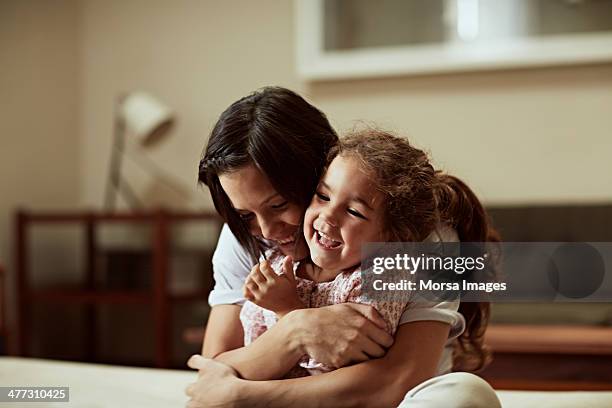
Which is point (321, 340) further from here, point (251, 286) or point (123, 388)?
point (123, 388)

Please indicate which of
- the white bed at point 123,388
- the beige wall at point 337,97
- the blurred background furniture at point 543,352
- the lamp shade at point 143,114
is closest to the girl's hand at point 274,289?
the white bed at point 123,388

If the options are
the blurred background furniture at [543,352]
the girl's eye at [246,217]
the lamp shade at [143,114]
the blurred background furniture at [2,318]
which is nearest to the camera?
the girl's eye at [246,217]

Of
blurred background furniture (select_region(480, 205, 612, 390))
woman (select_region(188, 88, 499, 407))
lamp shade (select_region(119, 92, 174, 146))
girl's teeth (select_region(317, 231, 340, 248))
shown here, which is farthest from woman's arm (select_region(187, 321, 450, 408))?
lamp shade (select_region(119, 92, 174, 146))

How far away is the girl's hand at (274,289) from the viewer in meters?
0.67

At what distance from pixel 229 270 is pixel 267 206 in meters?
0.15

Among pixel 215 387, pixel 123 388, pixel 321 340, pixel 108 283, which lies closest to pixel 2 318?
pixel 108 283

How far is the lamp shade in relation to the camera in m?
2.13

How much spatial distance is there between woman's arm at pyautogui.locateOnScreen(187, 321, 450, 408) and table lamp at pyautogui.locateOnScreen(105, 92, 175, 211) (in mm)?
1517

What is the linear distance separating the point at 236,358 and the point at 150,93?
65.8 inches

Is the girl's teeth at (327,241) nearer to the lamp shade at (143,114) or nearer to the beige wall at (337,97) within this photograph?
the beige wall at (337,97)

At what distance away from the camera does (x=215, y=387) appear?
2.37 feet

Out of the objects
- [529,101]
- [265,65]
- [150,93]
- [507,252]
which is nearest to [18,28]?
[150,93]

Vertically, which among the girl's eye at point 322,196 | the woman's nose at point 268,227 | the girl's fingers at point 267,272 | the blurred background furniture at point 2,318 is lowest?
the blurred background furniture at point 2,318

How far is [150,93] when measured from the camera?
2303 mm
